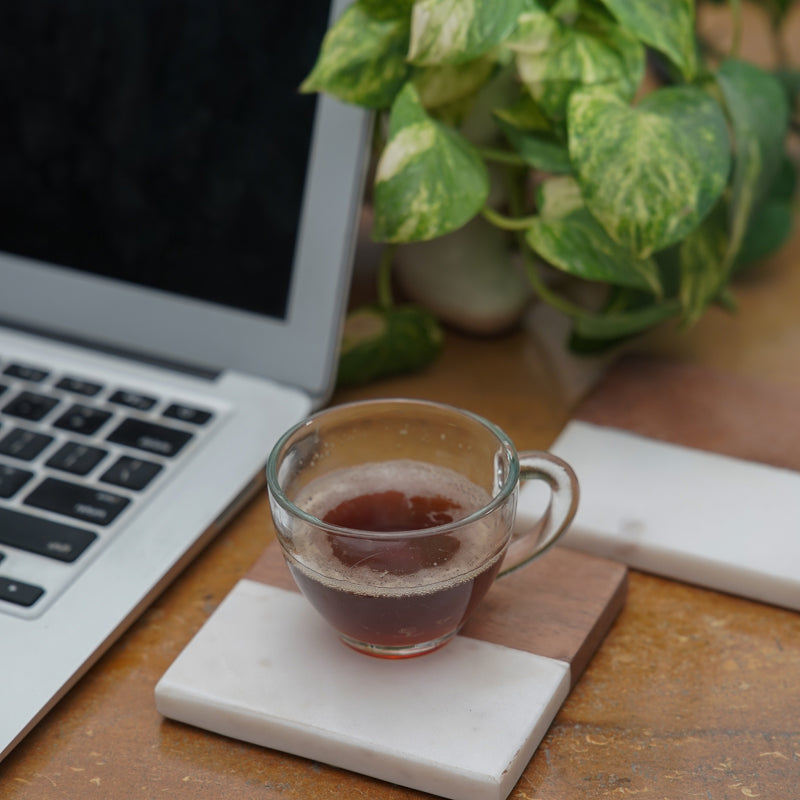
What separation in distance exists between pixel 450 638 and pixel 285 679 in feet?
0.22

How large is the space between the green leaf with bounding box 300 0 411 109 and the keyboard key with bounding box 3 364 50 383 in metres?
0.21

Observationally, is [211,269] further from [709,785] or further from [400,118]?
[709,785]

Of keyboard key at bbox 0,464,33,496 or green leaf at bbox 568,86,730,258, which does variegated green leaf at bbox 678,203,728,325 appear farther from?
keyboard key at bbox 0,464,33,496

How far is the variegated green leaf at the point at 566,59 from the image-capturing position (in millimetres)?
513

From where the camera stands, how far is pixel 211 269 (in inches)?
23.0

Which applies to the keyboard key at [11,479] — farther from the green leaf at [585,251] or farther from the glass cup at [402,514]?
the green leaf at [585,251]

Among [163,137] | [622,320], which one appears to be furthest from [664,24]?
[163,137]

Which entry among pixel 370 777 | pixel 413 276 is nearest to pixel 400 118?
pixel 413 276

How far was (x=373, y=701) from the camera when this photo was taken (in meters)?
0.40

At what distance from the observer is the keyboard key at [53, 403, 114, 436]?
0.54m

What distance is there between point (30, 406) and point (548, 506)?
279 mm

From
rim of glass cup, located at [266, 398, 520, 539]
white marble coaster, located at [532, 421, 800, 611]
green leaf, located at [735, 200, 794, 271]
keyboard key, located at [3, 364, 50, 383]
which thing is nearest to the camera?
rim of glass cup, located at [266, 398, 520, 539]

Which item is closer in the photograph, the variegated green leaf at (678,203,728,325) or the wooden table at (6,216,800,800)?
the wooden table at (6,216,800,800)

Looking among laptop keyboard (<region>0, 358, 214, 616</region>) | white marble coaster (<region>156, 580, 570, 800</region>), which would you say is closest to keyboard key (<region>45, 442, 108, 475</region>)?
laptop keyboard (<region>0, 358, 214, 616</region>)
